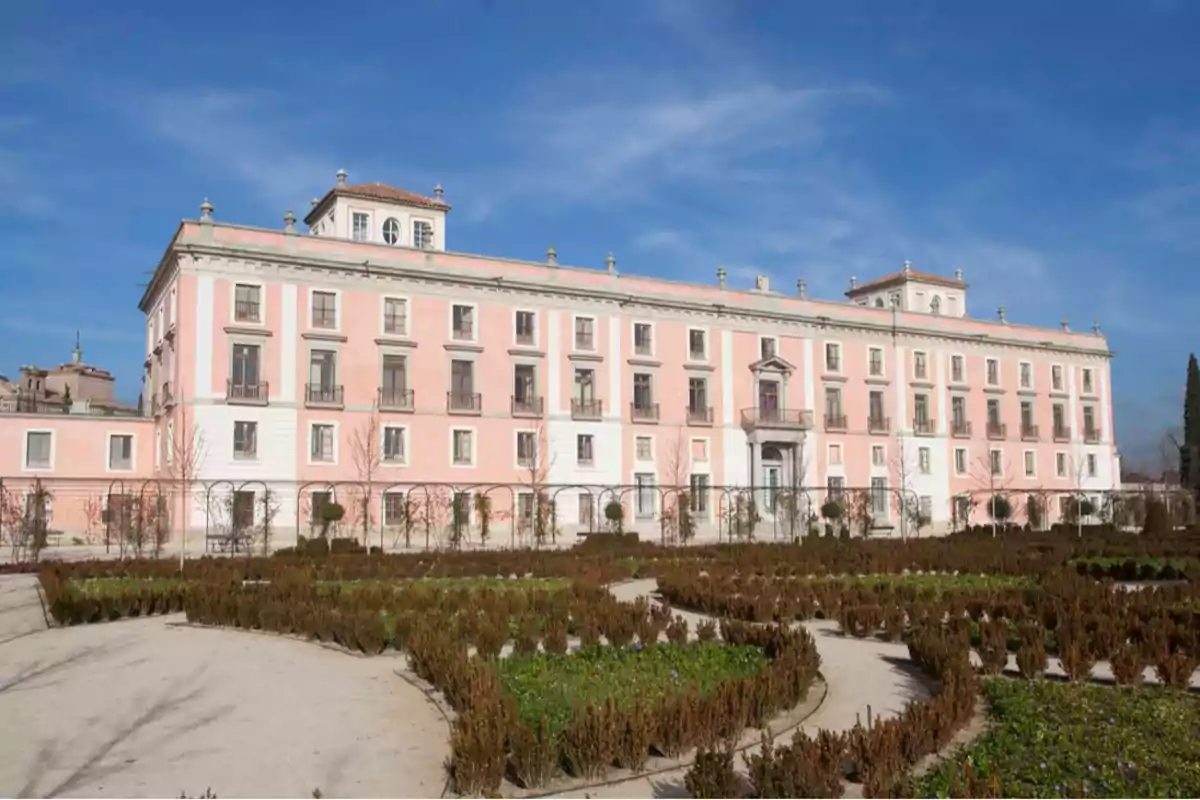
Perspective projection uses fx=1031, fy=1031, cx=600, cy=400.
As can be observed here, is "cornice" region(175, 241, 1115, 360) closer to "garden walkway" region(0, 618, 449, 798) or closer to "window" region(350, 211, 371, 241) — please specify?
"window" region(350, 211, 371, 241)

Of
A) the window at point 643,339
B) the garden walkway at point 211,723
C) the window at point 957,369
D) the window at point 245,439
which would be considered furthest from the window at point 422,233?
the garden walkway at point 211,723

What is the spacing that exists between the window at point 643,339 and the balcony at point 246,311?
55.5ft

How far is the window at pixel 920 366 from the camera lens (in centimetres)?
5603

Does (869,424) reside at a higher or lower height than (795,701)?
higher

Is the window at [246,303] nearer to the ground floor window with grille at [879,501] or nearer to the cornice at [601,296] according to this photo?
the cornice at [601,296]

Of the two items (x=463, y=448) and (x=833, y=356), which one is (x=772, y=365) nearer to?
(x=833, y=356)

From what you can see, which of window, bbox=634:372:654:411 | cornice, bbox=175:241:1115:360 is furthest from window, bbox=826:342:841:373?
window, bbox=634:372:654:411

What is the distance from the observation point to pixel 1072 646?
414 inches

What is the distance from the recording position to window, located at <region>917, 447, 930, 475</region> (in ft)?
181

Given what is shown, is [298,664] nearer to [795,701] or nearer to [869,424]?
[795,701]

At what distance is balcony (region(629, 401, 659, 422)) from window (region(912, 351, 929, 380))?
1688 centimetres

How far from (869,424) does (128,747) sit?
4910 cm

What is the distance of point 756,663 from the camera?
10.5 metres

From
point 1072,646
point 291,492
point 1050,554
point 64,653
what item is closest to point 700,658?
point 1072,646
